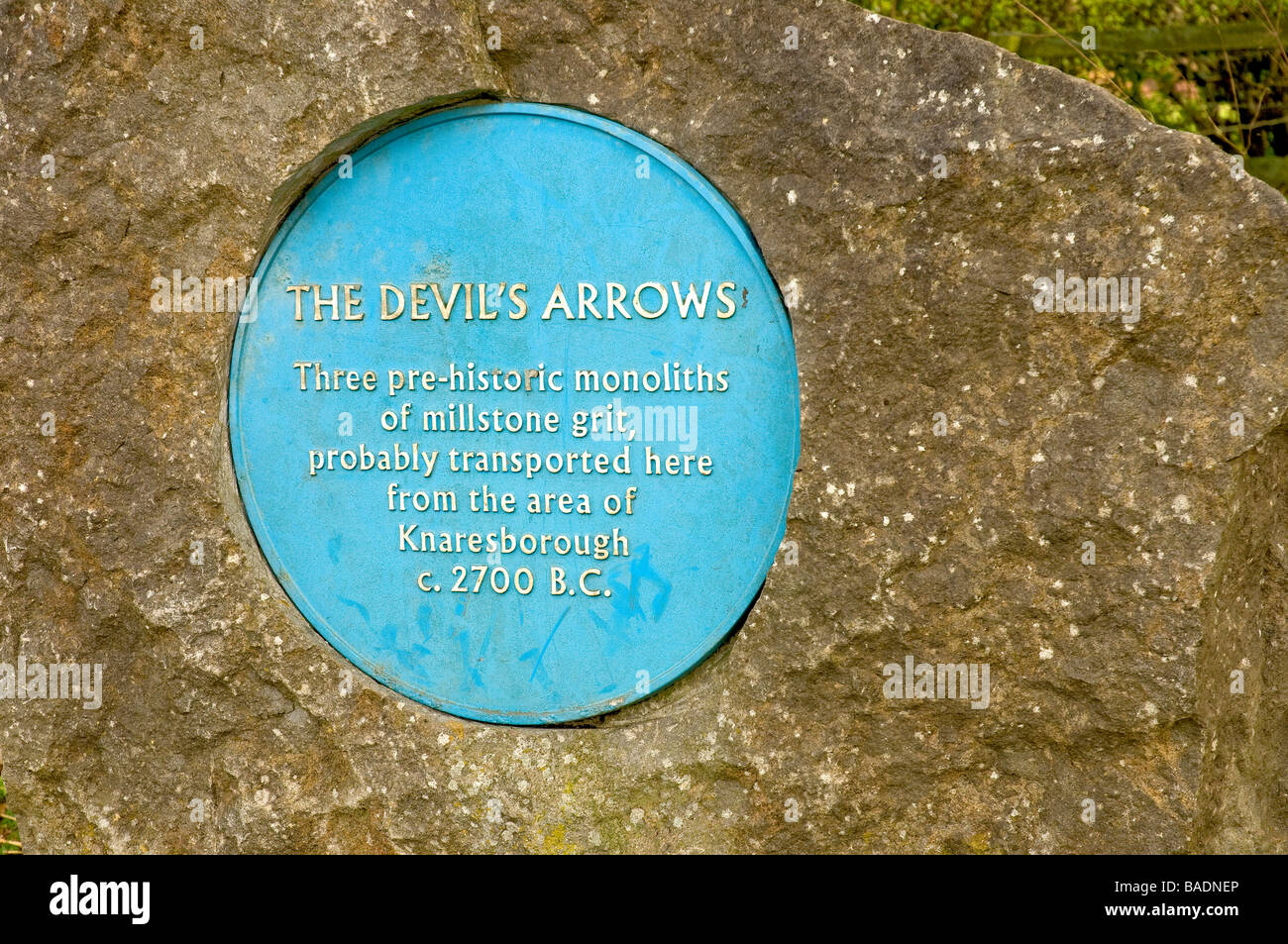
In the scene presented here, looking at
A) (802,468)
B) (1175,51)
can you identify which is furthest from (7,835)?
(1175,51)

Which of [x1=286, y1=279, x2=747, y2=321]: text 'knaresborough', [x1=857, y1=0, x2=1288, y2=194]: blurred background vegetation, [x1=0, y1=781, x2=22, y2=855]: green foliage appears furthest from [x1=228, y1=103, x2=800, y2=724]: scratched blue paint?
[x1=857, y1=0, x2=1288, y2=194]: blurred background vegetation

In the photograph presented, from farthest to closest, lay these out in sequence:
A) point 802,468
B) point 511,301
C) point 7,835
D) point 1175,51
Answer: point 1175,51 < point 7,835 < point 511,301 < point 802,468

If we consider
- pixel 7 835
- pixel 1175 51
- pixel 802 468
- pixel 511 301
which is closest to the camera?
pixel 802 468

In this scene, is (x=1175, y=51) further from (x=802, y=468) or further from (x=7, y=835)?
(x=7, y=835)

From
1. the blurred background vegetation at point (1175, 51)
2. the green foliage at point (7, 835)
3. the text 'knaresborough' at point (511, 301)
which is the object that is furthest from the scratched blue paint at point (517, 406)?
the blurred background vegetation at point (1175, 51)

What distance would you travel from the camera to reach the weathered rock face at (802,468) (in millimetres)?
2635

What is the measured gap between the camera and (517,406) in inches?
116

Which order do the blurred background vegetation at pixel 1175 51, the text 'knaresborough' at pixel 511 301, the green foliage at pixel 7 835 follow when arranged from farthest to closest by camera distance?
the blurred background vegetation at pixel 1175 51, the green foliage at pixel 7 835, the text 'knaresborough' at pixel 511 301

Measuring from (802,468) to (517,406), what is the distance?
2.37ft

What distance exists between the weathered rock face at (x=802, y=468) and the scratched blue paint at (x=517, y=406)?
8cm

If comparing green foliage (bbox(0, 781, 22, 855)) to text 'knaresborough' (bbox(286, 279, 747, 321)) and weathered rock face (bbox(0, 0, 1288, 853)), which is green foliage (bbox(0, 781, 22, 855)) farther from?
text 'knaresborough' (bbox(286, 279, 747, 321))

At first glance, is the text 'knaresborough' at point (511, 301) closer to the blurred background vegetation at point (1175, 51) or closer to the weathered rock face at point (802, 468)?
the weathered rock face at point (802, 468)

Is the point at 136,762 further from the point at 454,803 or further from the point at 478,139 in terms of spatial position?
the point at 478,139

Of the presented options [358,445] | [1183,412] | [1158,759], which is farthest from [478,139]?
[1158,759]
